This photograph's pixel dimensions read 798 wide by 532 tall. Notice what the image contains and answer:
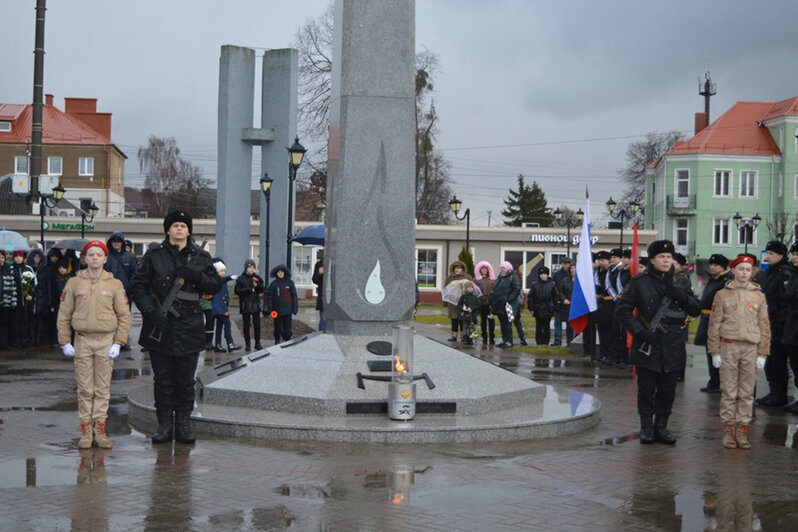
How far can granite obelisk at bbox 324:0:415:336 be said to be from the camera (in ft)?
40.1

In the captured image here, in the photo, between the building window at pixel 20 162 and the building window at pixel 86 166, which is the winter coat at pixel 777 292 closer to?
the building window at pixel 20 162

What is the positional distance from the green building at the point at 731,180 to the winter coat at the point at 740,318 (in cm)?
5776

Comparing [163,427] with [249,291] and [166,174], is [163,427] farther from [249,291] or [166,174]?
[166,174]

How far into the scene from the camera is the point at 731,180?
67.7 meters

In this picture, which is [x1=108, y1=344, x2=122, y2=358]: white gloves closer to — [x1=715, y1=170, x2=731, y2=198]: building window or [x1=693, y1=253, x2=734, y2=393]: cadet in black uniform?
[x1=693, y1=253, x2=734, y2=393]: cadet in black uniform

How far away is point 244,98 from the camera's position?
4069 cm

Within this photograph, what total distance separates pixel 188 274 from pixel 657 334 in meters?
4.49

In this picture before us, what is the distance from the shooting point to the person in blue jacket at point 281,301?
67.6 feet

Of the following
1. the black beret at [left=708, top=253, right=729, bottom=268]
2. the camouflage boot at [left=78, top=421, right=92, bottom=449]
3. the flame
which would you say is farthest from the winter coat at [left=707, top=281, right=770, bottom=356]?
the camouflage boot at [left=78, top=421, right=92, bottom=449]

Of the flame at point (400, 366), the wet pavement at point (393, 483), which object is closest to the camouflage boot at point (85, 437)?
the wet pavement at point (393, 483)

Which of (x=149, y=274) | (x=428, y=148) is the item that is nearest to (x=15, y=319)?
(x=149, y=274)

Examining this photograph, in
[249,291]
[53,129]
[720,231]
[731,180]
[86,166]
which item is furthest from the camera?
[86,166]

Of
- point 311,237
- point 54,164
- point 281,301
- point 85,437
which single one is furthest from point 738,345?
point 54,164

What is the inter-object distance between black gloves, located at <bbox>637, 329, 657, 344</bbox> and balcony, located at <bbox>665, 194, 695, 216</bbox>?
60.4m
